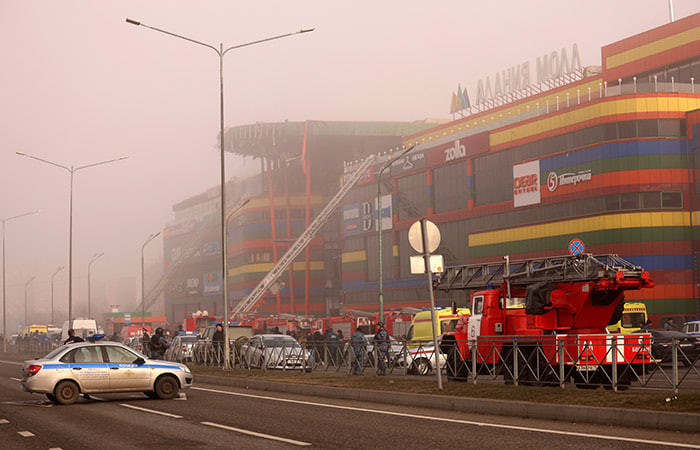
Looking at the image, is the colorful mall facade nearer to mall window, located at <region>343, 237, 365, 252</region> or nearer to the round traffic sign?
mall window, located at <region>343, 237, 365, 252</region>

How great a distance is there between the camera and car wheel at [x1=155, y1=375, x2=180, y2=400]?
70.1 feet

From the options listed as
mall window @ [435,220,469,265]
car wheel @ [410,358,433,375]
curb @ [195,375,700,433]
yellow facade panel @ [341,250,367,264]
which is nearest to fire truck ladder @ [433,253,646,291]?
car wheel @ [410,358,433,375]

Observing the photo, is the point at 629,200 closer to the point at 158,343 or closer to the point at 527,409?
the point at 158,343

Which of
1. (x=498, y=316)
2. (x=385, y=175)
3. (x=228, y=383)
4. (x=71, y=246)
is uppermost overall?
(x=385, y=175)

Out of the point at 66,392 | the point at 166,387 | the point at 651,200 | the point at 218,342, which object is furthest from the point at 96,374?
the point at 651,200

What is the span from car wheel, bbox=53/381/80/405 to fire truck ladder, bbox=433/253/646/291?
33.4 feet

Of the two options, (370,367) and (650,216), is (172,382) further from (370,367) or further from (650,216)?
(650,216)

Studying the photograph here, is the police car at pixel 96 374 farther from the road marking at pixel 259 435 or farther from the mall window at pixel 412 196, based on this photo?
the mall window at pixel 412 196

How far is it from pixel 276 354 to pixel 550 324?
1342 centimetres

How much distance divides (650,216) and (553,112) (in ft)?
40.9

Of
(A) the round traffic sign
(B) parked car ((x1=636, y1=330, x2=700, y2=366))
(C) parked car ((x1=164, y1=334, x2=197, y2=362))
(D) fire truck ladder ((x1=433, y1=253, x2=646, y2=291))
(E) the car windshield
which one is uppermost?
(A) the round traffic sign

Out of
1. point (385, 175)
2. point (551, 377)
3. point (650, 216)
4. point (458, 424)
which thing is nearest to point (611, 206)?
point (650, 216)

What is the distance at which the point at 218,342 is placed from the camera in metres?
36.5

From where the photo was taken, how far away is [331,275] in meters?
125
